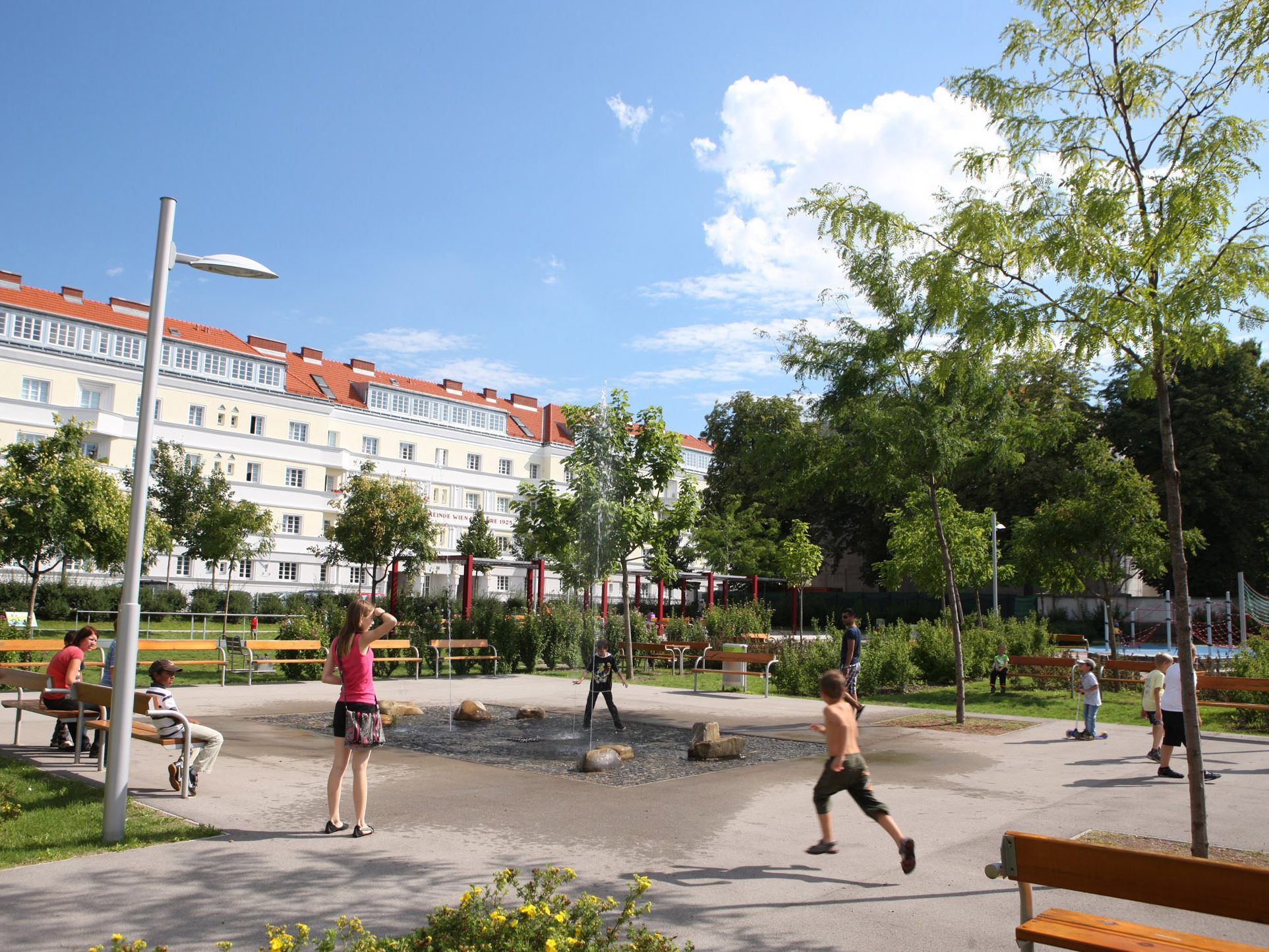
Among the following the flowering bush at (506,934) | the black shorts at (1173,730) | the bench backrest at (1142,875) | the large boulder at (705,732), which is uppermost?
the bench backrest at (1142,875)

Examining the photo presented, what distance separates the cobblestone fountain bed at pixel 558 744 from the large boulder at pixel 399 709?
0.46 feet

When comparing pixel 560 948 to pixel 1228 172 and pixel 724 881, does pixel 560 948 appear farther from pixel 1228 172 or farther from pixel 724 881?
pixel 1228 172

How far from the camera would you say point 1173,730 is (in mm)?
10469

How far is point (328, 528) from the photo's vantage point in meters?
38.1

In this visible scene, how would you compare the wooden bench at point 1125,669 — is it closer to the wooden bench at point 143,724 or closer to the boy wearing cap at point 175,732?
the boy wearing cap at point 175,732

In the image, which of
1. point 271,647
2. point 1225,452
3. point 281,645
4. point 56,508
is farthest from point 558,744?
point 1225,452

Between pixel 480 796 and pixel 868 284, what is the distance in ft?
32.5

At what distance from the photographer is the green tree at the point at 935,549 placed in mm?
28625

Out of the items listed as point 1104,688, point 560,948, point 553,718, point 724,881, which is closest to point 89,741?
point 553,718

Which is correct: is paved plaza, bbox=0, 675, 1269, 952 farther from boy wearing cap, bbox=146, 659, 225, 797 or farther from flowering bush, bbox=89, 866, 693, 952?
flowering bush, bbox=89, 866, 693, 952

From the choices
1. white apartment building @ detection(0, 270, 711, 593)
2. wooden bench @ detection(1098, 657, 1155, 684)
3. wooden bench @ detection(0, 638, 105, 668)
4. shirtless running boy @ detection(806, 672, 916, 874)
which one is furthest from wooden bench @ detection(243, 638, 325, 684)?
white apartment building @ detection(0, 270, 711, 593)

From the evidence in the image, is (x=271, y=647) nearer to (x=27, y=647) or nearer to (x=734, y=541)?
(x=27, y=647)

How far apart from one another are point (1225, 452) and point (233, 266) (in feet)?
151

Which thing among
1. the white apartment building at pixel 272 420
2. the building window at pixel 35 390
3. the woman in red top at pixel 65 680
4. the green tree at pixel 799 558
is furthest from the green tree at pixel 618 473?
the building window at pixel 35 390
